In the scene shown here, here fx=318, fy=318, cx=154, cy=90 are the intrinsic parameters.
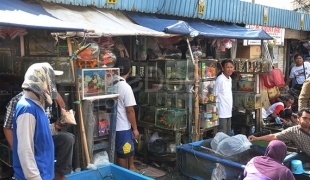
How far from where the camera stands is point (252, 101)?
7.11 m

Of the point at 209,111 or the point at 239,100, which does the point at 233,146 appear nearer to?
the point at 209,111

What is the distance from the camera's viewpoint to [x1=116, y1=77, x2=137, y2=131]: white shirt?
4.68m

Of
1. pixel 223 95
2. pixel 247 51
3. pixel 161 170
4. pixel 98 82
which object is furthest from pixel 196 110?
pixel 247 51

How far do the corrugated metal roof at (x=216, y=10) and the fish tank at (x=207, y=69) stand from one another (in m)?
1.43

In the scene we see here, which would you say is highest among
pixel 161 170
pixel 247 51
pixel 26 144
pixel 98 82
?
pixel 247 51

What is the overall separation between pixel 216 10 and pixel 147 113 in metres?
3.23

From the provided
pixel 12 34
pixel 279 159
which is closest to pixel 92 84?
pixel 12 34

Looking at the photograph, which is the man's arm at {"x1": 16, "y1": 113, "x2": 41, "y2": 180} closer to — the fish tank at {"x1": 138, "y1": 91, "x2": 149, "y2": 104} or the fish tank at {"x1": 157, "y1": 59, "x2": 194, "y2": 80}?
the fish tank at {"x1": 157, "y1": 59, "x2": 194, "y2": 80}

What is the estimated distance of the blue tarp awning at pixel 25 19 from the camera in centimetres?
349

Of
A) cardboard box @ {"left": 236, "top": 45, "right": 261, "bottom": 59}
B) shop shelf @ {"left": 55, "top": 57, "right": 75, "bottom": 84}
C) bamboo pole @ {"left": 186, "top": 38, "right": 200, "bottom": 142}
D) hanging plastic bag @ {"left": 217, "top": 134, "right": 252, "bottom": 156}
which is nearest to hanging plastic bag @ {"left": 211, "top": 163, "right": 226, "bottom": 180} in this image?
hanging plastic bag @ {"left": 217, "top": 134, "right": 252, "bottom": 156}

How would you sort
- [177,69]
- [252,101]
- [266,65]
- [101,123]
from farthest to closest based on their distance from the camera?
[266,65] < [252,101] < [177,69] < [101,123]

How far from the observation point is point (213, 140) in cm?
503

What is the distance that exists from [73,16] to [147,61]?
1675 millimetres

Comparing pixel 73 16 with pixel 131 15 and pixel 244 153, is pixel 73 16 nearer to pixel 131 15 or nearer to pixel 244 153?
pixel 131 15
